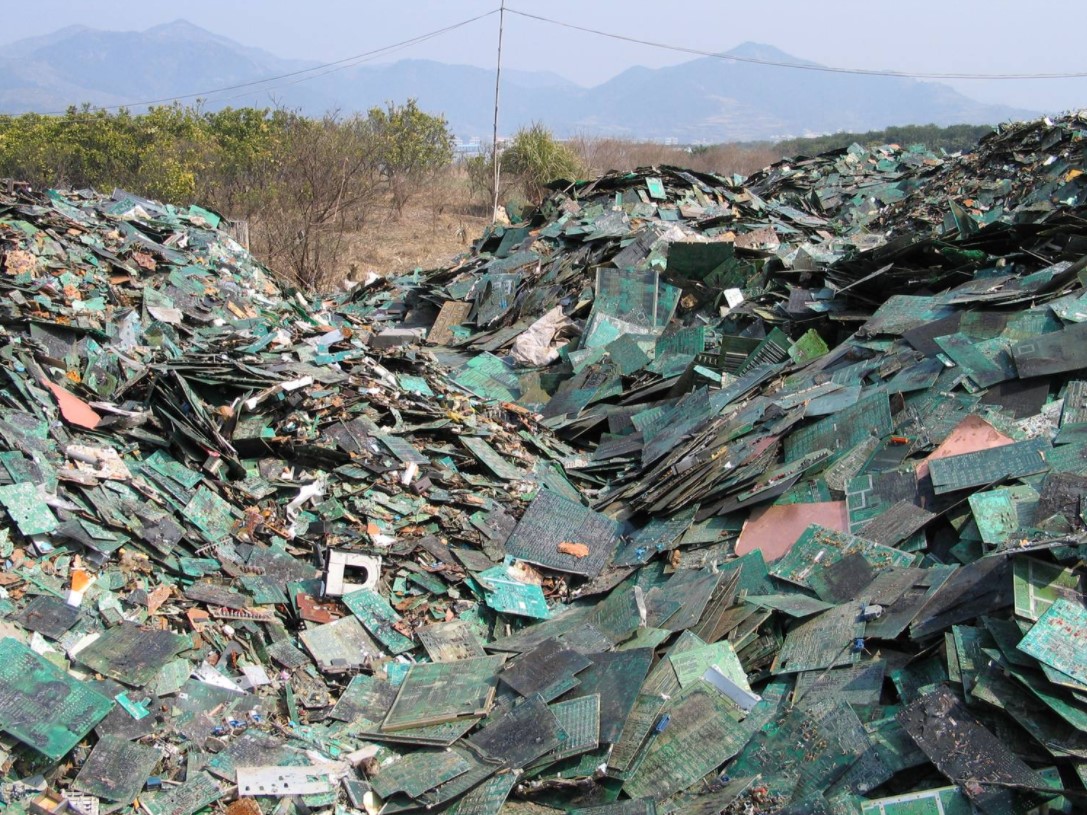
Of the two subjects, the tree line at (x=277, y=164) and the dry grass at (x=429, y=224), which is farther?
the dry grass at (x=429, y=224)

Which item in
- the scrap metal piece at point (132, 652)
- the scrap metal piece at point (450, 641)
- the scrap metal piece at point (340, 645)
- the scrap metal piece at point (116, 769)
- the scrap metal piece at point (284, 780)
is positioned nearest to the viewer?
the scrap metal piece at point (116, 769)

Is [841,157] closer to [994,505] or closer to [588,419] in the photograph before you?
[588,419]

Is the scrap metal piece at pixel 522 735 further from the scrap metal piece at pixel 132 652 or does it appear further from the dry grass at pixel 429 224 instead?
the dry grass at pixel 429 224

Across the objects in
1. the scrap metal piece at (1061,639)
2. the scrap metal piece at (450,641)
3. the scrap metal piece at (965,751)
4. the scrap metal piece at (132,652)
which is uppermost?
the scrap metal piece at (1061,639)

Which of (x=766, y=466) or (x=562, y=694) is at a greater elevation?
(x=766, y=466)

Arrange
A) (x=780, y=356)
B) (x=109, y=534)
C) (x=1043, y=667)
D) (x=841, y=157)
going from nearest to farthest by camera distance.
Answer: (x=1043, y=667) → (x=109, y=534) → (x=780, y=356) → (x=841, y=157)

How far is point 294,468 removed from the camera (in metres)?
7.02

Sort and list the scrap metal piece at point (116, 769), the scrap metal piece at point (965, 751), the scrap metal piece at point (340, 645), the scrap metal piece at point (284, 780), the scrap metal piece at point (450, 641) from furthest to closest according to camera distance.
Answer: the scrap metal piece at point (450, 641), the scrap metal piece at point (340, 645), the scrap metal piece at point (284, 780), the scrap metal piece at point (116, 769), the scrap metal piece at point (965, 751)

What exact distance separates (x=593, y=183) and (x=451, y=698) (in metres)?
12.6

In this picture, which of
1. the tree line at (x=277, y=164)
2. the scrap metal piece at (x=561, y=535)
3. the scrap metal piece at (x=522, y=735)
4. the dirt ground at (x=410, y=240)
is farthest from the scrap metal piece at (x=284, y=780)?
the dirt ground at (x=410, y=240)

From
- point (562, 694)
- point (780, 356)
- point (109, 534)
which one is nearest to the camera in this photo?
point (562, 694)

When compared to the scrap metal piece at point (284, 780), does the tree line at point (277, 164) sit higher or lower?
higher

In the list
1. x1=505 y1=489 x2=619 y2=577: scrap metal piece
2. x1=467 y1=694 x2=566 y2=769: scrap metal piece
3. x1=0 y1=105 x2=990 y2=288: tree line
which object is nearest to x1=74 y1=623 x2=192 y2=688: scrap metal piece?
x1=467 y1=694 x2=566 y2=769: scrap metal piece

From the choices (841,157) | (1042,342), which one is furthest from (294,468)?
(841,157)
